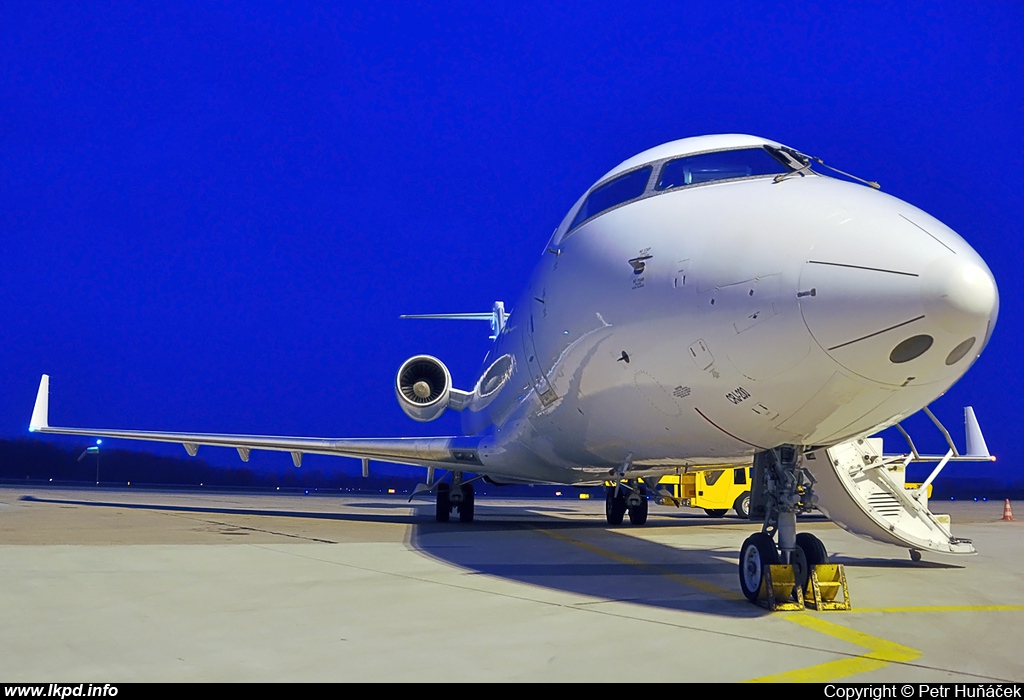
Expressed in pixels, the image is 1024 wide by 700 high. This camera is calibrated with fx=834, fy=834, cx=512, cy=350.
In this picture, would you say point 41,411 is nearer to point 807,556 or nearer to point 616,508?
point 616,508

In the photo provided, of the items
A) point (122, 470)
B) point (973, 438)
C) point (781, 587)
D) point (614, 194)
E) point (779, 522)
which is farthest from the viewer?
point (122, 470)

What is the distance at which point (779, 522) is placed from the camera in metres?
6.57

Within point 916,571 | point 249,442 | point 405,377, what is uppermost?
point 405,377

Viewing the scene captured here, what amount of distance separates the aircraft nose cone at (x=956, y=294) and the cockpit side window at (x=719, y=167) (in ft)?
6.51

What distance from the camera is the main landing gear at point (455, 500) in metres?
16.2

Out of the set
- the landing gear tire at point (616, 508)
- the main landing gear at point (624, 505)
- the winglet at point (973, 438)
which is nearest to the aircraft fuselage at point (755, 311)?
the main landing gear at point (624, 505)

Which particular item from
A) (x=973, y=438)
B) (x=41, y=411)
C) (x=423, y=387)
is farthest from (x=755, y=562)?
(x=41, y=411)

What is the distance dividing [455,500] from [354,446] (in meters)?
2.22

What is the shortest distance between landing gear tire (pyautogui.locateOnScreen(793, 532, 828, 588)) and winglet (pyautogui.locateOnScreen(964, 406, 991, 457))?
14.4 m

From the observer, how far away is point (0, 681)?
3666 millimetres

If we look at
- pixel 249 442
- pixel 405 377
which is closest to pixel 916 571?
pixel 405 377

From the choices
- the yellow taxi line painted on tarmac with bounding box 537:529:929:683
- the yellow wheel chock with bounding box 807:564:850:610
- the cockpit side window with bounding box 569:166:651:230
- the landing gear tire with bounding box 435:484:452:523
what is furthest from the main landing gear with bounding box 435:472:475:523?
the yellow wheel chock with bounding box 807:564:850:610

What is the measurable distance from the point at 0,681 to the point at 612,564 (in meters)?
6.35
